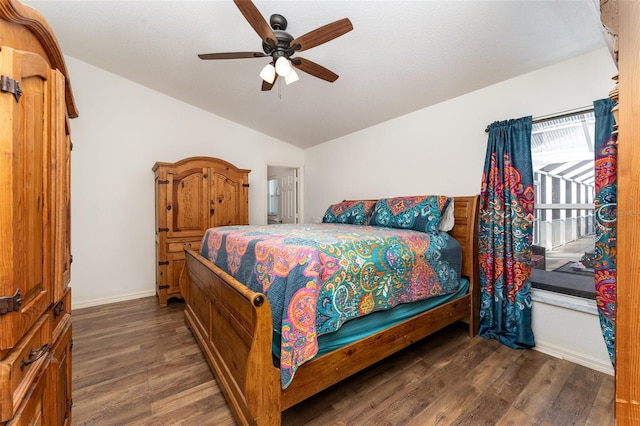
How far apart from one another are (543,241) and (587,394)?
3.87ft

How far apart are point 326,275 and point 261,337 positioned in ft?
1.46

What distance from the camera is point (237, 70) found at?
2752 mm

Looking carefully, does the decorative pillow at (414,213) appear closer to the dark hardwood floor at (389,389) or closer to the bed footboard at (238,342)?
the dark hardwood floor at (389,389)

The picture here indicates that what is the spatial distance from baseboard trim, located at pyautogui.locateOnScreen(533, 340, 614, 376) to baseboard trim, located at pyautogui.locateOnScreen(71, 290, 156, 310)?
4.31m

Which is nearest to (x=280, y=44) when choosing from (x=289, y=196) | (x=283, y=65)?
(x=283, y=65)

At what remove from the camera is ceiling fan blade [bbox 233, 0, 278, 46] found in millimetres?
1377

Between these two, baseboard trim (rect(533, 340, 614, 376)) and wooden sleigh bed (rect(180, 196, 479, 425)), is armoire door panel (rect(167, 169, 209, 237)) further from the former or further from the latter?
baseboard trim (rect(533, 340, 614, 376))

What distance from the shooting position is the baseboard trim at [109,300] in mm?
3082

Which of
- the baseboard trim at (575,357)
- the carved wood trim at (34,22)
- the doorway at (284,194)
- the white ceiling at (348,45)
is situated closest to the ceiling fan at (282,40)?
the white ceiling at (348,45)

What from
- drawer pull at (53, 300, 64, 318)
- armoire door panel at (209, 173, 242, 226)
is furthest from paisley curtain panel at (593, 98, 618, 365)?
armoire door panel at (209, 173, 242, 226)

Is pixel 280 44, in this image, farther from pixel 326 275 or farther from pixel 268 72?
pixel 326 275

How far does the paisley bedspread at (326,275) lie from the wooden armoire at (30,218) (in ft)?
2.70

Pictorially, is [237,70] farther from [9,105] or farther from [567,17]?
[567,17]

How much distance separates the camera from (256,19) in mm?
1479
